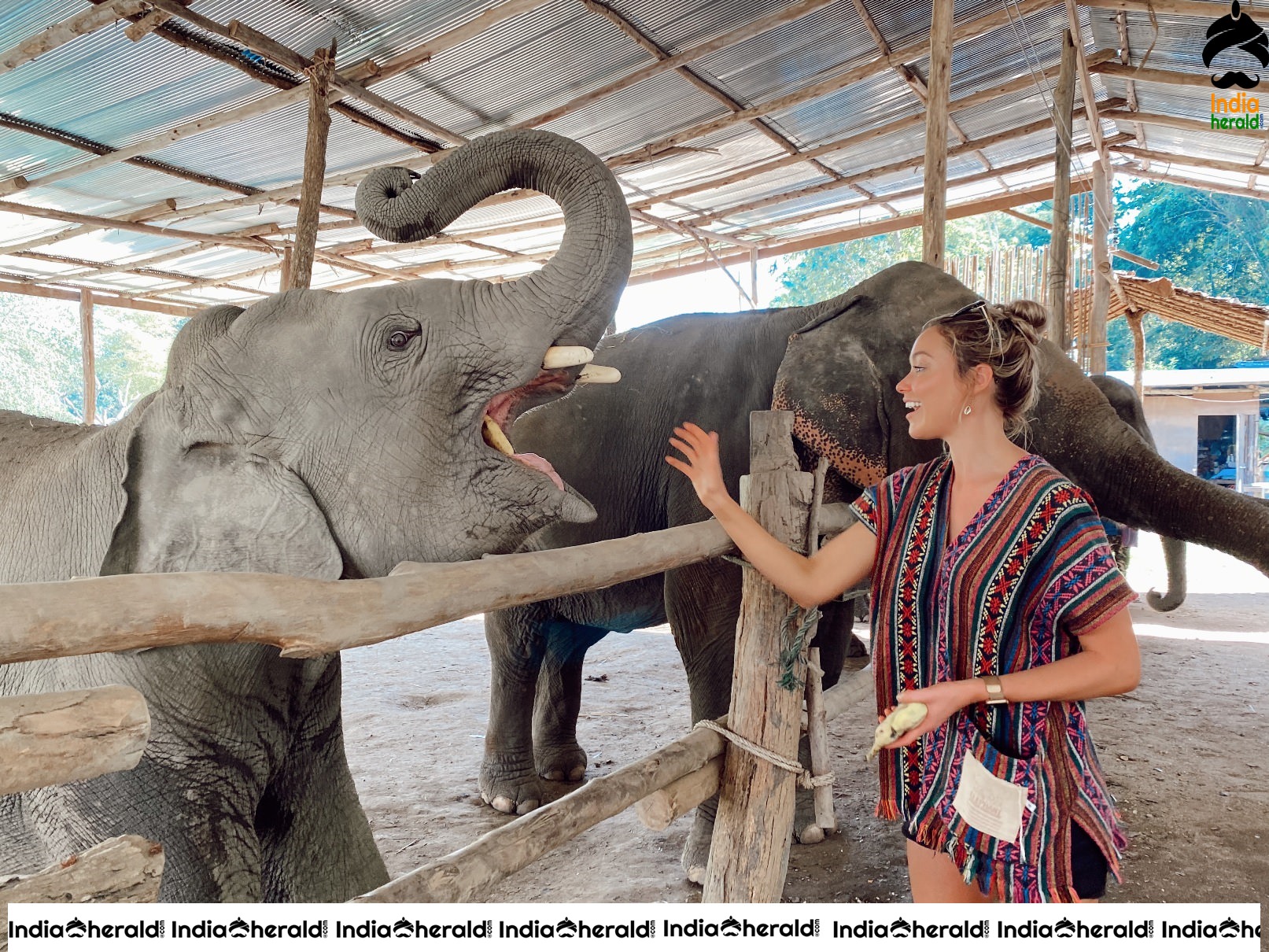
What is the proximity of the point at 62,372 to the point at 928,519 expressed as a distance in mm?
31870

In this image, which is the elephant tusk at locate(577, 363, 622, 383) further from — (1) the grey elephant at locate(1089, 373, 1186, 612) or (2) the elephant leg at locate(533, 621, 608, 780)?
(1) the grey elephant at locate(1089, 373, 1186, 612)

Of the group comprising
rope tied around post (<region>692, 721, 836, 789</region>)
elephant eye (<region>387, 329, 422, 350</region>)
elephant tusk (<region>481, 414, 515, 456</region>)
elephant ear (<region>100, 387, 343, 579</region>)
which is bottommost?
rope tied around post (<region>692, 721, 836, 789</region>)

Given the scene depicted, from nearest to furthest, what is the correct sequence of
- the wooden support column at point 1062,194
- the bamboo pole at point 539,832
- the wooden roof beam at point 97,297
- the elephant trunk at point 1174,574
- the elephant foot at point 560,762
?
1. the bamboo pole at point 539,832
2. the elephant foot at point 560,762
3. the elephant trunk at point 1174,574
4. the wooden support column at point 1062,194
5. the wooden roof beam at point 97,297

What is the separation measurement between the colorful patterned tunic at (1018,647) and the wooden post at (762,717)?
0.45m

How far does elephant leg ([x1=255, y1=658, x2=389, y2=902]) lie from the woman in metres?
1.24

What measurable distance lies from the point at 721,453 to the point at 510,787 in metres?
1.74

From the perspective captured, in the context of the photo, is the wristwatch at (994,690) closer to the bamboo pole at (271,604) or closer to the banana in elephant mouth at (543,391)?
the bamboo pole at (271,604)

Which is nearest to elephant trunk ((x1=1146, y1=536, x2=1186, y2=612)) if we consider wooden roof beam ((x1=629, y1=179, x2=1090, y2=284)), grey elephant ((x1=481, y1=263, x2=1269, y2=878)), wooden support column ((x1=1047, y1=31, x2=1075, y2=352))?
grey elephant ((x1=481, y1=263, x2=1269, y2=878))

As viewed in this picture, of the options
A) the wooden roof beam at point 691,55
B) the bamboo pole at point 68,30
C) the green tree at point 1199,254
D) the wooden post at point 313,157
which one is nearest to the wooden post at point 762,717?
the wooden post at point 313,157

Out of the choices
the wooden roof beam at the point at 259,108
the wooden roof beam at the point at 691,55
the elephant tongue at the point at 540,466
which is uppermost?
the wooden roof beam at the point at 691,55

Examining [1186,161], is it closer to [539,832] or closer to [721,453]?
[721,453]

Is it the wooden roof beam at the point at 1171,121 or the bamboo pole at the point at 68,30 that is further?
the wooden roof beam at the point at 1171,121

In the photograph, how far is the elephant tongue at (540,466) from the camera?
1877 mm

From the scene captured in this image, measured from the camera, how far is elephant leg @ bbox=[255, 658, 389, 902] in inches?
81.3
